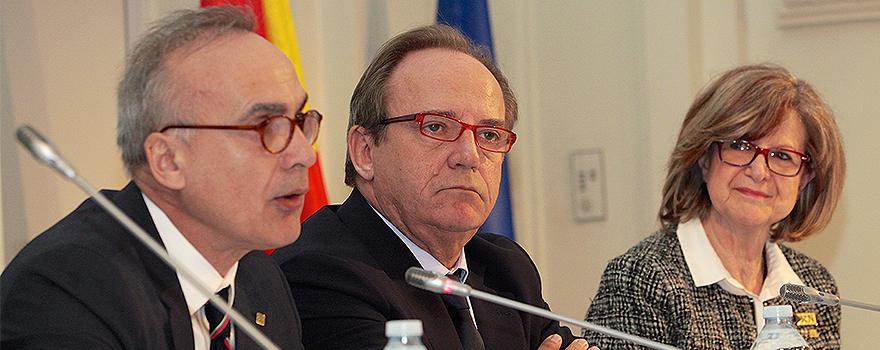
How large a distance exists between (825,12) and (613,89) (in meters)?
0.93

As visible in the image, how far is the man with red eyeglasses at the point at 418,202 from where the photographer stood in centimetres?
184

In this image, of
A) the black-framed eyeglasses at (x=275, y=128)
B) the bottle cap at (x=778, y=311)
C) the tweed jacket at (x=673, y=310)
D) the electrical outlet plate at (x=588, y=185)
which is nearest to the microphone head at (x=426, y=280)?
the black-framed eyeglasses at (x=275, y=128)

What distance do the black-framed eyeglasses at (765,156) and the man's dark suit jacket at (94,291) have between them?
5.29 feet

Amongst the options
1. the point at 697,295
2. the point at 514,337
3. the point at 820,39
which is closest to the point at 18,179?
the point at 514,337

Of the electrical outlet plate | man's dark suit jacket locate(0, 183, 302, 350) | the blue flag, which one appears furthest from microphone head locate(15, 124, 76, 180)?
the electrical outlet plate

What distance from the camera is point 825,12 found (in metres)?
3.73

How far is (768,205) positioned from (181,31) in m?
1.78

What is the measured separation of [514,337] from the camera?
2080mm

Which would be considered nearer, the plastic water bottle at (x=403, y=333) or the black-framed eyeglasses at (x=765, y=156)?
the plastic water bottle at (x=403, y=333)

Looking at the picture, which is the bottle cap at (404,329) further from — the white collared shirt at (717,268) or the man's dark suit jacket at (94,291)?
the white collared shirt at (717,268)

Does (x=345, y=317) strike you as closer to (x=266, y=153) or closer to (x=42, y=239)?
(x=266, y=153)

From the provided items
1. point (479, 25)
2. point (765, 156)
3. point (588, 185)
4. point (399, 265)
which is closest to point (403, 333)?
point (399, 265)

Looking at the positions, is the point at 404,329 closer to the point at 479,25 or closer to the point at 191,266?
the point at 191,266

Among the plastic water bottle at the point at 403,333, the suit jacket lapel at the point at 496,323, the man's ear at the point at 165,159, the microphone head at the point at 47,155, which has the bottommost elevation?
the suit jacket lapel at the point at 496,323
